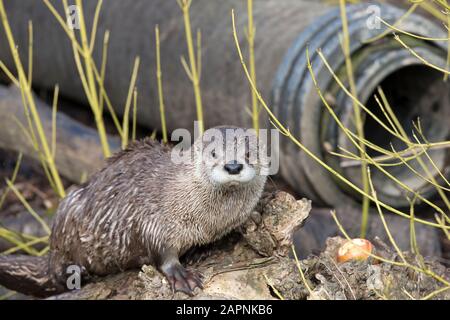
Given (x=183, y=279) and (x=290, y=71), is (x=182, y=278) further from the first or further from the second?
(x=290, y=71)

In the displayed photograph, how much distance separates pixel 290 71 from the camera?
14.7 ft

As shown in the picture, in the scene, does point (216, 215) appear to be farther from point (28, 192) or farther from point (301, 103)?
point (28, 192)

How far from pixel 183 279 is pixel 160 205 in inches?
10.7

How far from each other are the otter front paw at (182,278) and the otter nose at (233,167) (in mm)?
399

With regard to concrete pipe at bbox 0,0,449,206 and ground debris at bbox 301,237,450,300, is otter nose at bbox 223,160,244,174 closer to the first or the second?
ground debris at bbox 301,237,450,300

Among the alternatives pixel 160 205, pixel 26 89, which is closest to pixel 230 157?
pixel 160 205

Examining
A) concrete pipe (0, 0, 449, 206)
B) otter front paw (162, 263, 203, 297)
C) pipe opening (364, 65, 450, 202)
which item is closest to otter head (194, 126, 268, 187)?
otter front paw (162, 263, 203, 297)

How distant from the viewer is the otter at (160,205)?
2.50m

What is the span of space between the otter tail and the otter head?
84 centimetres

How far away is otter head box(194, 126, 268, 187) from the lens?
7.88 feet

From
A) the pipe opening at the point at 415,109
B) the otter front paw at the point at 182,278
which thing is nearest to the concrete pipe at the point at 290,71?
the pipe opening at the point at 415,109
